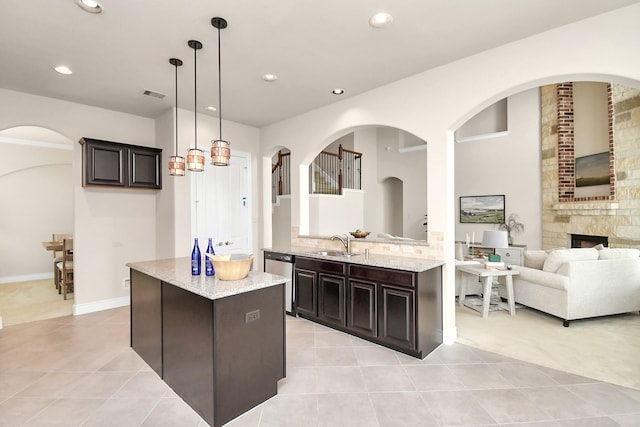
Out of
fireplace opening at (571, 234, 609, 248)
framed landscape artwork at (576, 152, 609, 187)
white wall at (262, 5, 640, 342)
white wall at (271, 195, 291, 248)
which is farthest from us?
white wall at (271, 195, 291, 248)

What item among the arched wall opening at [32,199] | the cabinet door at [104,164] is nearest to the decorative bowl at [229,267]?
the cabinet door at [104,164]

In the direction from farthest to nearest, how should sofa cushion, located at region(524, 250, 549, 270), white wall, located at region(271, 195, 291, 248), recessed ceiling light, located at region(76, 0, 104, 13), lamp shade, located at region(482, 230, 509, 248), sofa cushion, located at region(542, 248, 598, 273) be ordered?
white wall, located at region(271, 195, 291, 248)
lamp shade, located at region(482, 230, 509, 248)
sofa cushion, located at region(524, 250, 549, 270)
sofa cushion, located at region(542, 248, 598, 273)
recessed ceiling light, located at region(76, 0, 104, 13)

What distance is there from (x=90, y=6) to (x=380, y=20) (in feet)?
7.30

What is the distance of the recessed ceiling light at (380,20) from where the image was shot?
2.46 meters

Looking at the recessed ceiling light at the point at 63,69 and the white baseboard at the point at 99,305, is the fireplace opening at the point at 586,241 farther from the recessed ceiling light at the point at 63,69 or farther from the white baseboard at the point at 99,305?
the recessed ceiling light at the point at 63,69

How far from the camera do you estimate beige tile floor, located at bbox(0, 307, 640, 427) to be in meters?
2.15

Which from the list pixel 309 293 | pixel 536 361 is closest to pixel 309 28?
pixel 309 293

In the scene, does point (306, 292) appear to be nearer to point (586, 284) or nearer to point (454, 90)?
point (454, 90)

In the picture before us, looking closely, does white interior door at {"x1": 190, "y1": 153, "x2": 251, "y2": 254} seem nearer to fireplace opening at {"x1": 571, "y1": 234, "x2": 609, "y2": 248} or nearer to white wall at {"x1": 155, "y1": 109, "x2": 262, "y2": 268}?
white wall at {"x1": 155, "y1": 109, "x2": 262, "y2": 268}

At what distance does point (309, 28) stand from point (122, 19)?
151cm

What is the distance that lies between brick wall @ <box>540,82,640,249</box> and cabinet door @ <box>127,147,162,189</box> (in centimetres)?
789

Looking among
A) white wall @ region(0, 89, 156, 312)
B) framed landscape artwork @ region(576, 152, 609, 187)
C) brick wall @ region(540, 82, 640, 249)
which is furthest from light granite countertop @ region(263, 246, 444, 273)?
framed landscape artwork @ region(576, 152, 609, 187)

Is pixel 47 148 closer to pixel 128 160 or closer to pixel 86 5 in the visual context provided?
pixel 128 160

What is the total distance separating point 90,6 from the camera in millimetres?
2309
